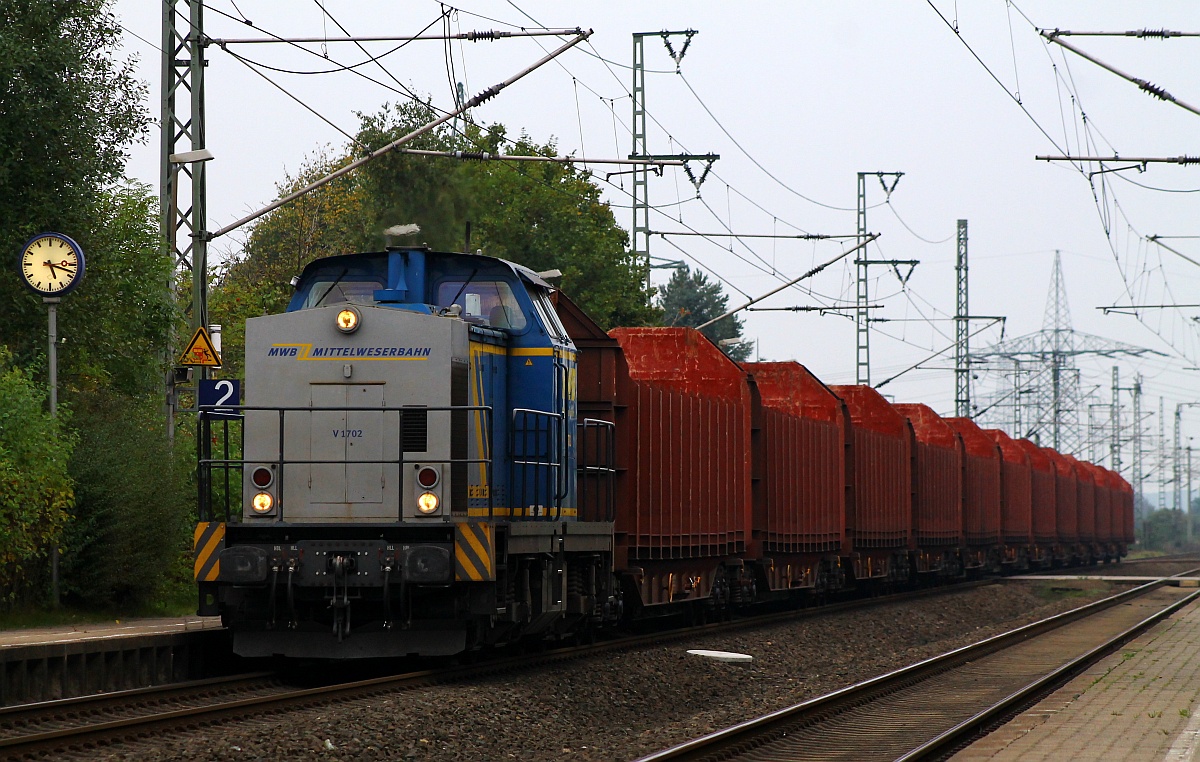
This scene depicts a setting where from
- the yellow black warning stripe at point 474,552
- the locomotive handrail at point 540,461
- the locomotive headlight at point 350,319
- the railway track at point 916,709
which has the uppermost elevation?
the locomotive headlight at point 350,319

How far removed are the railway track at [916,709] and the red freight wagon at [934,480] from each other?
9.96 m

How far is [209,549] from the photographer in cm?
1105

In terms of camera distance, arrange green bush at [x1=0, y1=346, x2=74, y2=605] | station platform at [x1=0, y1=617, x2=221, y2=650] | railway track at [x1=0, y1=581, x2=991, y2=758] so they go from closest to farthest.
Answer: railway track at [x1=0, y1=581, x2=991, y2=758]
station platform at [x1=0, y1=617, x2=221, y2=650]
green bush at [x1=0, y1=346, x2=74, y2=605]

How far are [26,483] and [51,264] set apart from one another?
8.69ft

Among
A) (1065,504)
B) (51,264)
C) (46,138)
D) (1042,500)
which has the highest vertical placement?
(46,138)

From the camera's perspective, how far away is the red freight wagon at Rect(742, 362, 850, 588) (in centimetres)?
2016

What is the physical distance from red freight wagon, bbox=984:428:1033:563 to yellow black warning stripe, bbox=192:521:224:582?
3028 cm

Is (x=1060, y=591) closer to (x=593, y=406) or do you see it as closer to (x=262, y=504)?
(x=593, y=406)

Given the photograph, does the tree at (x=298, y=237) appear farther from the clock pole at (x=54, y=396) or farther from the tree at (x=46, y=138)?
the clock pole at (x=54, y=396)

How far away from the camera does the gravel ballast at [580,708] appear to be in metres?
8.70

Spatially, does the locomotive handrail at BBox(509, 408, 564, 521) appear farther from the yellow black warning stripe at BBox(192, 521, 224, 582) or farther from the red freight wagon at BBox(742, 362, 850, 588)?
the red freight wagon at BBox(742, 362, 850, 588)

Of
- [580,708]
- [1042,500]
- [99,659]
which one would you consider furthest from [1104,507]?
[99,659]

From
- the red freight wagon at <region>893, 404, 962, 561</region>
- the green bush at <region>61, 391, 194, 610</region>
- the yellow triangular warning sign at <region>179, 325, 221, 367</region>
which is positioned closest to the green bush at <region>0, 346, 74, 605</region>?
the green bush at <region>61, 391, 194, 610</region>

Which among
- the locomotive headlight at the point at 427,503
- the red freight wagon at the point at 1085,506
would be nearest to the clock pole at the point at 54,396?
the locomotive headlight at the point at 427,503
